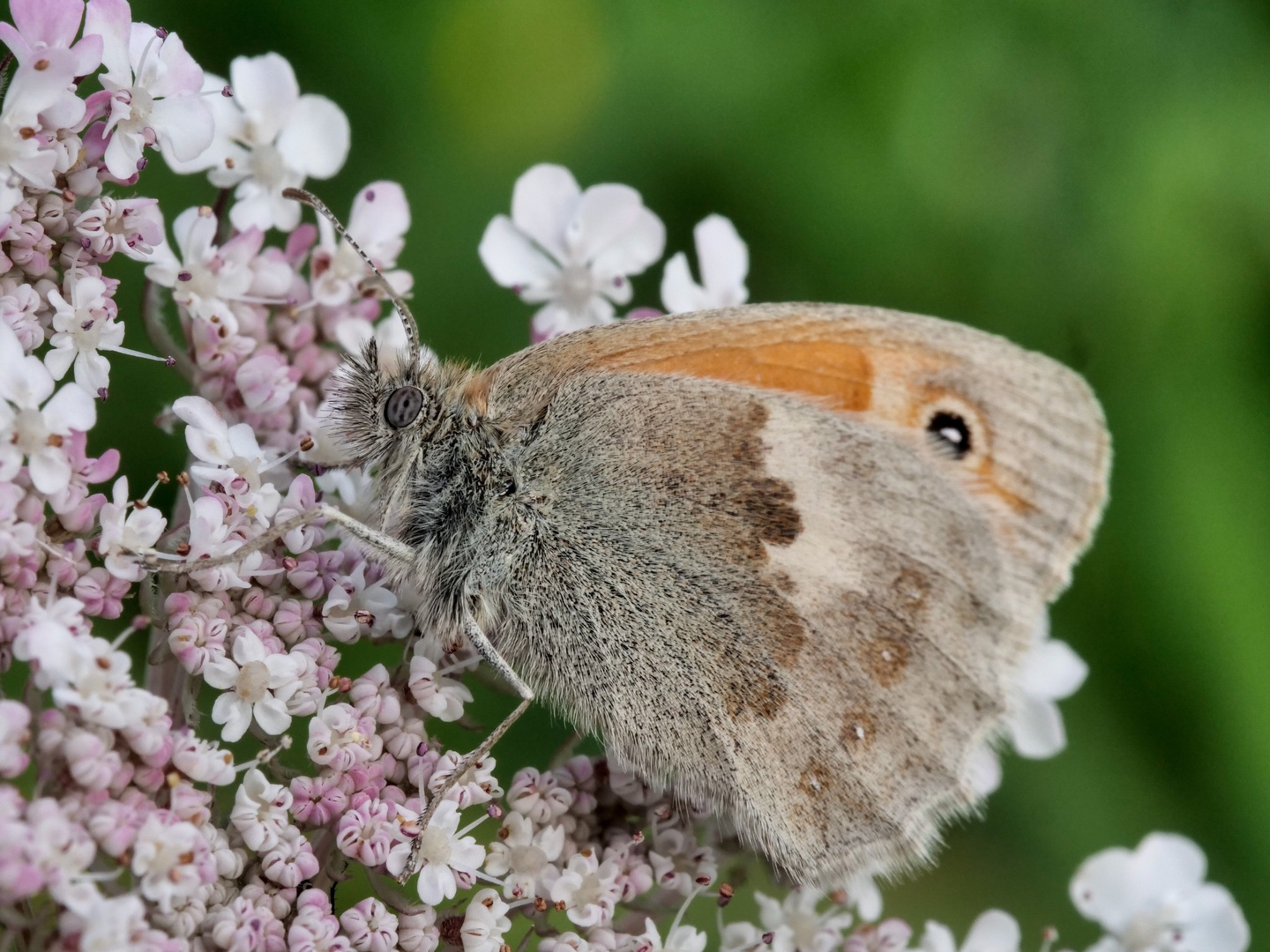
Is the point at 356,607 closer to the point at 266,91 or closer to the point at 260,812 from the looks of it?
the point at 260,812

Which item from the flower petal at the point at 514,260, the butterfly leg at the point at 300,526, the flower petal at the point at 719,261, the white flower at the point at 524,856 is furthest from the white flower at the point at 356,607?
the flower petal at the point at 719,261

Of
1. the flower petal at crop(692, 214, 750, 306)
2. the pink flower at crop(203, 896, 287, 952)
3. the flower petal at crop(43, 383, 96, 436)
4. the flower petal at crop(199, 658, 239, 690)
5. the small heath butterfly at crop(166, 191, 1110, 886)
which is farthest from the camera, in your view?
the flower petal at crop(692, 214, 750, 306)

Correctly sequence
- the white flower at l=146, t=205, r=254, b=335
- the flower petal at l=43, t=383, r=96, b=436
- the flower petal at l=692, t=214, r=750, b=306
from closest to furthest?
the flower petal at l=43, t=383, r=96, b=436
the white flower at l=146, t=205, r=254, b=335
the flower petal at l=692, t=214, r=750, b=306

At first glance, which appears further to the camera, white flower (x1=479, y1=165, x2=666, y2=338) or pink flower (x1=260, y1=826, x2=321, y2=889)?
white flower (x1=479, y1=165, x2=666, y2=338)

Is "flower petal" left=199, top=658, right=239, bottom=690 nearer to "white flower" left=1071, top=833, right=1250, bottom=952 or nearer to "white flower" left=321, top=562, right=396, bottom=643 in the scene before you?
"white flower" left=321, top=562, right=396, bottom=643

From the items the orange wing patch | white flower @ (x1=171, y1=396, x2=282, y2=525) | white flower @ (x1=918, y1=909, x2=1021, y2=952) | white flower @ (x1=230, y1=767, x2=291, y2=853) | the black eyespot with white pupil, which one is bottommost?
white flower @ (x1=230, y1=767, x2=291, y2=853)

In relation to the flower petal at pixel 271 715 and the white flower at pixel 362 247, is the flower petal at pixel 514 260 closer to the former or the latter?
the white flower at pixel 362 247

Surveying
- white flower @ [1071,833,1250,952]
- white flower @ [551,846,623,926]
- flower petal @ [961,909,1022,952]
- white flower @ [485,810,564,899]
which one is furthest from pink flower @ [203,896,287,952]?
white flower @ [1071,833,1250,952]

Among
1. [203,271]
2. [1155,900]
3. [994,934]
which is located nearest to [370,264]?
[203,271]

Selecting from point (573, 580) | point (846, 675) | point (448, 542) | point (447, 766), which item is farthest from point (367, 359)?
point (846, 675)
